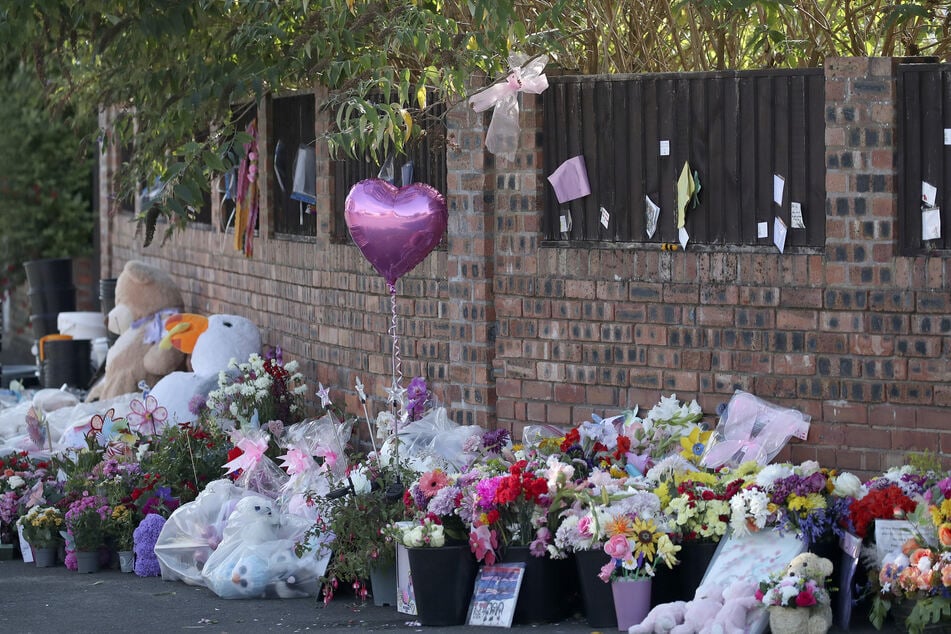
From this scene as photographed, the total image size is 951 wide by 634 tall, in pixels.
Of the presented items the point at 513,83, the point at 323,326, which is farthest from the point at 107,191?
the point at 513,83

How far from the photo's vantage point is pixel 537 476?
6.38 metres

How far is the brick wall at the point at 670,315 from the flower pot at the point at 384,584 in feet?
4.19

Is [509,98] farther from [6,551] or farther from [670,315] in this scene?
[6,551]

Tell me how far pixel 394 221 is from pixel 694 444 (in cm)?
173

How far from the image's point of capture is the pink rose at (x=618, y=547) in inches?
235

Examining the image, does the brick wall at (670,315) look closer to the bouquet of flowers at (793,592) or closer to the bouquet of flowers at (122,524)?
the bouquet of flowers at (793,592)

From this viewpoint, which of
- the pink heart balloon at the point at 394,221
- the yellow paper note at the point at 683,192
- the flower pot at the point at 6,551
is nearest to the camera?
the yellow paper note at the point at 683,192

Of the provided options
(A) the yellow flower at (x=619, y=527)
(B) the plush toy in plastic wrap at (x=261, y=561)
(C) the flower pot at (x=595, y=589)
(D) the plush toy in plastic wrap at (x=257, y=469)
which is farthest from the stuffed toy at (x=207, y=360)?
(A) the yellow flower at (x=619, y=527)

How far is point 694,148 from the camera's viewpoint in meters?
7.01

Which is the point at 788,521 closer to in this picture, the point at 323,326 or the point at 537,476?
the point at 537,476

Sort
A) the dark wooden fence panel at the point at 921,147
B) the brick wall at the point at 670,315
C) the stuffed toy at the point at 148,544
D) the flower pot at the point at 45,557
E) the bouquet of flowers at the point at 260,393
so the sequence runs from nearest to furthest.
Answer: the dark wooden fence panel at the point at 921,147 < the brick wall at the point at 670,315 < the stuffed toy at the point at 148,544 < the flower pot at the point at 45,557 < the bouquet of flowers at the point at 260,393

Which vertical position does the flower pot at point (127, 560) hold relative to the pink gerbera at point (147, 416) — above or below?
below

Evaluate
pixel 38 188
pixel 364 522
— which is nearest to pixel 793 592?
pixel 364 522

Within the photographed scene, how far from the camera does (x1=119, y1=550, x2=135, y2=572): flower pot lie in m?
7.68
